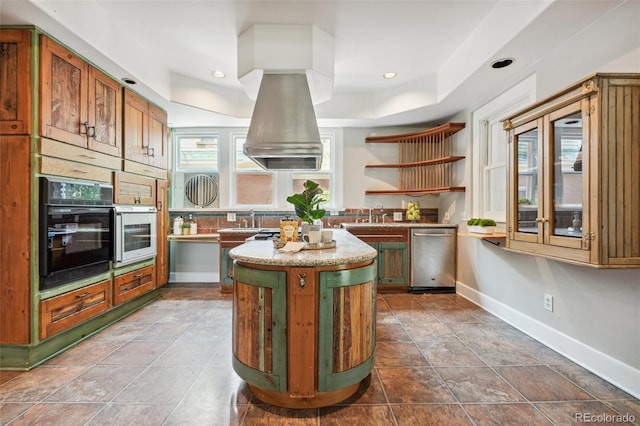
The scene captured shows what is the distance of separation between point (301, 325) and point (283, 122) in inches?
66.7

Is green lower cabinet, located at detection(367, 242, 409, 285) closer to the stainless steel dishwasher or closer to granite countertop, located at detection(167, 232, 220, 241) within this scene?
the stainless steel dishwasher

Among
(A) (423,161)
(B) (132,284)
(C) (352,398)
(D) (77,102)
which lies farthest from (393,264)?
(D) (77,102)

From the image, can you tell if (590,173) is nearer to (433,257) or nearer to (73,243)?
(433,257)

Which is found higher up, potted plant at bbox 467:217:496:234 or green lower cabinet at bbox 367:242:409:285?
potted plant at bbox 467:217:496:234

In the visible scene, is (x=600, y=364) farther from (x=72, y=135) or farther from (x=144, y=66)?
(x=144, y=66)

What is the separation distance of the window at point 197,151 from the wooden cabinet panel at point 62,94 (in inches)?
83.5

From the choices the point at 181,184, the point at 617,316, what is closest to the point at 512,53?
the point at 617,316

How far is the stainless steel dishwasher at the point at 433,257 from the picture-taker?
4.03 metres

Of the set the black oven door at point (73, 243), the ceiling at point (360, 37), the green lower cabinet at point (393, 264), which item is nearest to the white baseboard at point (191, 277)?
the black oven door at point (73, 243)

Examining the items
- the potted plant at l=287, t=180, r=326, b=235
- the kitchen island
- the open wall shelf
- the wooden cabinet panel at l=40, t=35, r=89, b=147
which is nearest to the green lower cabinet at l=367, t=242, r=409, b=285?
the open wall shelf

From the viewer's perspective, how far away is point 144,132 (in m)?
3.41

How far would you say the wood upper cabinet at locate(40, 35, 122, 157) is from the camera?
2193 millimetres

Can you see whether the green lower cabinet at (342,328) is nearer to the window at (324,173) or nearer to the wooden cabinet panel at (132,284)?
the wooden cabinet panel at (132,284)

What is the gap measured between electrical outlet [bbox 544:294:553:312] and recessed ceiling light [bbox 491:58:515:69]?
2.01m
